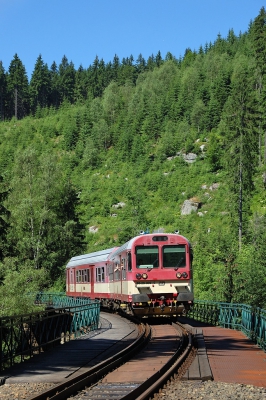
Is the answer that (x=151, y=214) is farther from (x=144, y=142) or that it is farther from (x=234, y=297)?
(x=234, y=297)

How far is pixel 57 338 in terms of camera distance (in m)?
18.2

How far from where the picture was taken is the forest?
4306cm

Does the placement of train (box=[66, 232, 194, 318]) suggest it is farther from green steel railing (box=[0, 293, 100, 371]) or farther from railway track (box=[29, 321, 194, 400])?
railway track (box=[29, 321, 194, 400])

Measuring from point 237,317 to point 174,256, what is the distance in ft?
10.9

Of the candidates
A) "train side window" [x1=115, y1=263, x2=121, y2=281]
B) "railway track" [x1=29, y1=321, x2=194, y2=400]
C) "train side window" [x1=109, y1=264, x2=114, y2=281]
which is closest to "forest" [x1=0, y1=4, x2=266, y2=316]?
"train side window" [x1=109, y1=264, x2=114, y2=281]

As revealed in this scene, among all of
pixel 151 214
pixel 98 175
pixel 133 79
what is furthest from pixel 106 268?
pixel 133 79

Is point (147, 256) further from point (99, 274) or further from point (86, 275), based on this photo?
point (86, 275)

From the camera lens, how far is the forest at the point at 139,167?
43.1m

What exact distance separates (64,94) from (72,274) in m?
148

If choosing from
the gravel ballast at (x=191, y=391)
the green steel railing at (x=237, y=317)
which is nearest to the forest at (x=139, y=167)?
the green steel railing at (x=237, y=317)

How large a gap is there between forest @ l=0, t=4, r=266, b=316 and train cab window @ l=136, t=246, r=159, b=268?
9944 mm

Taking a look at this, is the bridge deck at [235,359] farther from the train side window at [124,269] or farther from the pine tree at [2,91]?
the pine tree at [2,91]

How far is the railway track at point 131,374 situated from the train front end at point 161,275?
5.63 metres

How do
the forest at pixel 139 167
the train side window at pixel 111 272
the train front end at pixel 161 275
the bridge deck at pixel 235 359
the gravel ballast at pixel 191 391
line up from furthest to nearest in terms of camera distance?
the forest at pixel 139 167, the train side window at pixel 111 272, the train front end at pixel 161 275, the bridge deck at pixel 235 359, the gravel ballast at pixel 191 391
